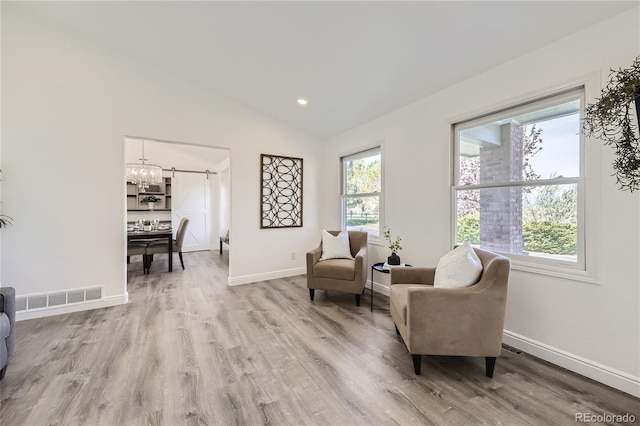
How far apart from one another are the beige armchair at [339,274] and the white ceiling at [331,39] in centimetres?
208

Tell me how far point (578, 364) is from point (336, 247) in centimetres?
249

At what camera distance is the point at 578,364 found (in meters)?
1.88

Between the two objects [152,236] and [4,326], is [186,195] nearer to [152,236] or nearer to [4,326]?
[152,236]

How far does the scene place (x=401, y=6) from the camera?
76.4 inches

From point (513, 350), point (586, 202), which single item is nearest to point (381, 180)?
point (586, 202)

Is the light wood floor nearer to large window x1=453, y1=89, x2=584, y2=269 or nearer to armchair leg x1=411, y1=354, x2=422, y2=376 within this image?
armchair leg x1=411, y1=354, x2=422, y2=376

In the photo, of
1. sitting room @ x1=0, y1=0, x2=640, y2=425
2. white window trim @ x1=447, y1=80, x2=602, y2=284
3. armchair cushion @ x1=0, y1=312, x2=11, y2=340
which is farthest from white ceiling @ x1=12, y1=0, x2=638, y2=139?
armchair cushion @ x1=0, y1=312, x2=11, y2=340

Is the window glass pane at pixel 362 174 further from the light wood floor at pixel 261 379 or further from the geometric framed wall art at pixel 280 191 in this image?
the light wood floor at pixel 261 379

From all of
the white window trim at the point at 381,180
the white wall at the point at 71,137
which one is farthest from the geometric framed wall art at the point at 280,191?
the white wall at the point at 71,137

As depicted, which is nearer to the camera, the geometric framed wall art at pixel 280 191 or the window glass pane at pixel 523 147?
the window glass pane at pixel 523 147

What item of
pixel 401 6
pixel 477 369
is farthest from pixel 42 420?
pixel 401 6

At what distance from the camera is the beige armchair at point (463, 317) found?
5.88 ft

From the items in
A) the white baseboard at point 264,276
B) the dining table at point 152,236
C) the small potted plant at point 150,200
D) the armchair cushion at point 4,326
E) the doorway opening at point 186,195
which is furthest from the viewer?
the small potted plant at point 150,200

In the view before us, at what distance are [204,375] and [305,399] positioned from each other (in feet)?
2.56
